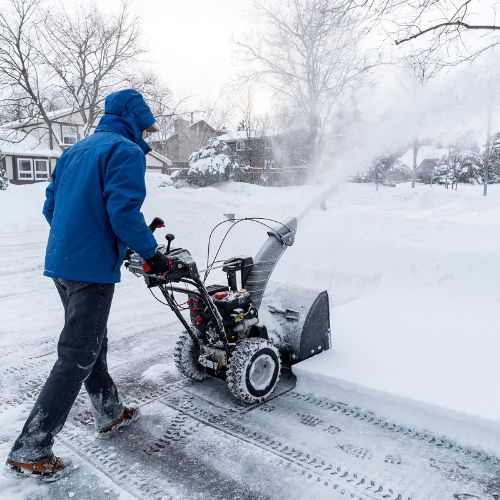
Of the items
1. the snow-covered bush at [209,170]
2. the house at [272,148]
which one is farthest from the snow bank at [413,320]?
the snow-covered bush at [209,170]

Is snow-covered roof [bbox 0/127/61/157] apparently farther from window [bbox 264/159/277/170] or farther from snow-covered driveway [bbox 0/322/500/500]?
snow-covered driveway [bbox 0/322/500/500]

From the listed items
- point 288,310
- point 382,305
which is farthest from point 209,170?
point 288,310

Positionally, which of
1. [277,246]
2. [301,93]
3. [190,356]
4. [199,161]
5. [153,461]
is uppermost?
[301,93]

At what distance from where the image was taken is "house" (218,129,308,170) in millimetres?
22641

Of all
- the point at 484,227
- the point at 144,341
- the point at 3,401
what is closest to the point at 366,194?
the point at 484,227

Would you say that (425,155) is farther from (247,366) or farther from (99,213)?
(99,213)

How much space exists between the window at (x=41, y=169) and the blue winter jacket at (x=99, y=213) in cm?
3361

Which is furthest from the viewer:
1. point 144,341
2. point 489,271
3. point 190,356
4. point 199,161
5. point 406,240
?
point 199,161

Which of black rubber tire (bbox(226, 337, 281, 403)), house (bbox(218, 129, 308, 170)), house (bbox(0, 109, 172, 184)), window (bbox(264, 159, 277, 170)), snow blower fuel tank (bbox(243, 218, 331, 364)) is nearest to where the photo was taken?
black rubber tire (bbox(226, 337, 281, 403))

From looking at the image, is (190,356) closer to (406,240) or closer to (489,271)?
(489,271)

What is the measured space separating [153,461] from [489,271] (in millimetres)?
4580

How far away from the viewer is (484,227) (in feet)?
25.1

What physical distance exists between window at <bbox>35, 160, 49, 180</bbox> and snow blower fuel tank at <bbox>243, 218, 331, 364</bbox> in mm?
32995

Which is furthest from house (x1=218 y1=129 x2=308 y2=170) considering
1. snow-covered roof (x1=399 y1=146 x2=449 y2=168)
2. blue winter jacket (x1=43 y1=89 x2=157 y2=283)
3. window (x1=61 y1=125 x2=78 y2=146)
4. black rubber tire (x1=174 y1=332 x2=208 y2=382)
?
blue winter jacket (x1=43 y1=89 x2=157 y2=283)
